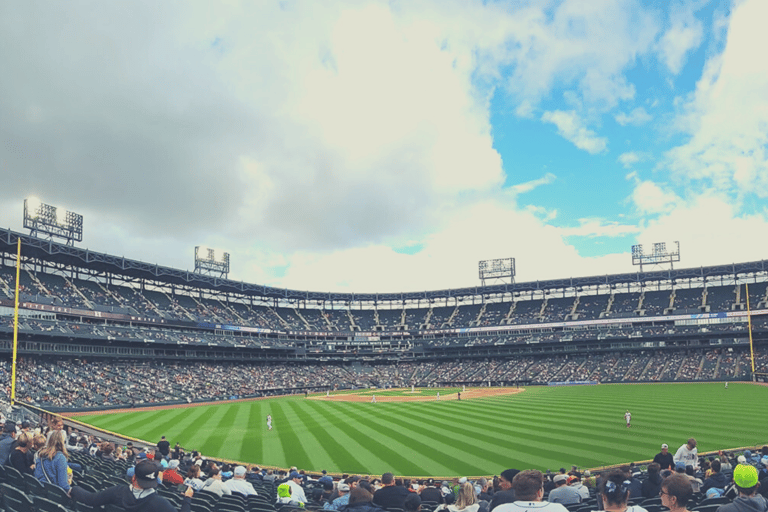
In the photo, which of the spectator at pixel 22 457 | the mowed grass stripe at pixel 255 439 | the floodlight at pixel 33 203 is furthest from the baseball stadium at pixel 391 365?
the spectator at pixel 22 457

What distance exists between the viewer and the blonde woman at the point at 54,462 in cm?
801

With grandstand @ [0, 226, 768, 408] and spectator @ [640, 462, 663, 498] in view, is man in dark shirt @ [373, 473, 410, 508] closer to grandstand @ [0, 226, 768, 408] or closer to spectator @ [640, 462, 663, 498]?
spectator @ [640, 462, 663, 498]

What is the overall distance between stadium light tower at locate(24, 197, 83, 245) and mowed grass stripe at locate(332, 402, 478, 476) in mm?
49178

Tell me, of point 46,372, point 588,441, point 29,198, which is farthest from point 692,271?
point 29,198

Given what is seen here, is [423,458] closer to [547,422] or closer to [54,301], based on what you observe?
[547,422]

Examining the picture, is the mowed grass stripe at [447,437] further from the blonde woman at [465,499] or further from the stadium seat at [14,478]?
the stadium seat at [14,478]

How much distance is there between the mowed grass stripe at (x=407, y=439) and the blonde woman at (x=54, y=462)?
16.4 metres

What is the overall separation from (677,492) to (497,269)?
108 meters

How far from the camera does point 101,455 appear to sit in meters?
19.3

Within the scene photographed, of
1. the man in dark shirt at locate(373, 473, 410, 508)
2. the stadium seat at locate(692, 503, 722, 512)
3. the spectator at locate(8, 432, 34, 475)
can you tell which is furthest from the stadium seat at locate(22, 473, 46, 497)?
the stadium seat at locate(692, 503, 722, 512)

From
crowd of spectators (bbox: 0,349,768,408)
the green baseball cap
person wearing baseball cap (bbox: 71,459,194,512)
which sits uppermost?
the green baseball cap

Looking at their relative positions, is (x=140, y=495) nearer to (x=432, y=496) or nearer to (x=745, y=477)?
(x=745, y=477)

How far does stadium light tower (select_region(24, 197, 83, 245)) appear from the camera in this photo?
64.3 metres

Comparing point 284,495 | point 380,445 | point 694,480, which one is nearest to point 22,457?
point 284,495
